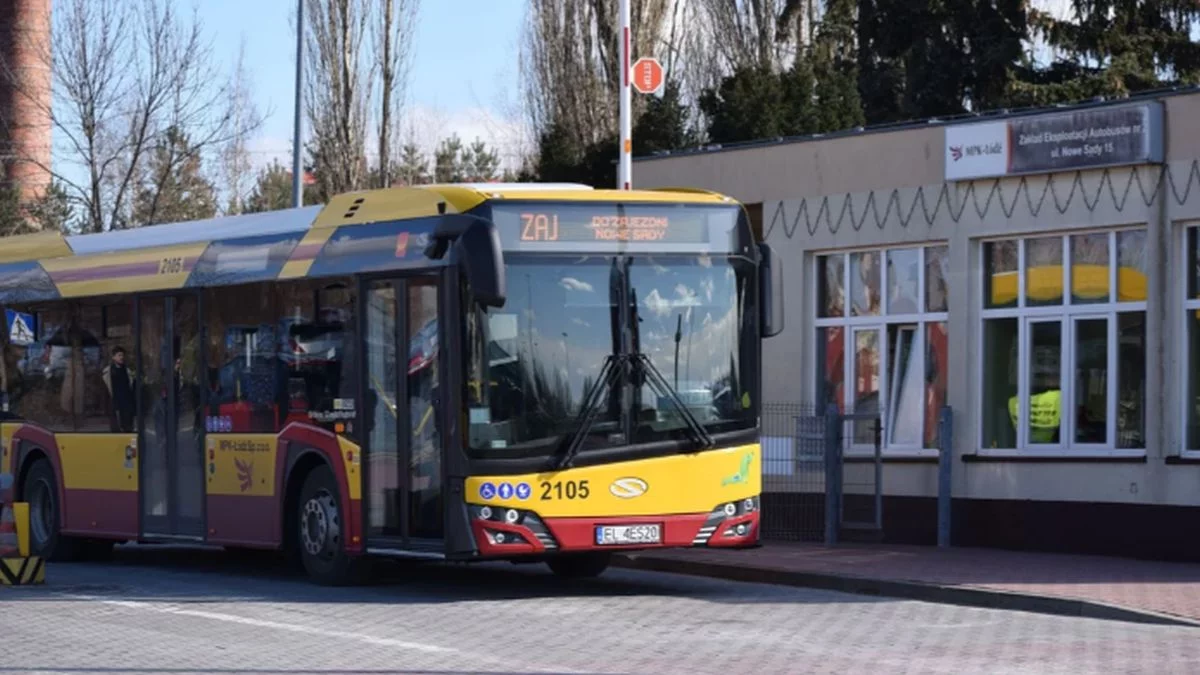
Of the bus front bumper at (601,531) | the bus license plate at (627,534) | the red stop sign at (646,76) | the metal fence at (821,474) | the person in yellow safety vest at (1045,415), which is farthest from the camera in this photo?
the red stop sign at (646,76)

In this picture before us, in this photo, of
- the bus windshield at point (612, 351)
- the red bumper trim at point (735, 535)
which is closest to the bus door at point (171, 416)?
the bus windshield at point (612, 351)

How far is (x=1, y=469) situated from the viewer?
22.2 m

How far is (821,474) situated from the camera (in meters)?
23.4

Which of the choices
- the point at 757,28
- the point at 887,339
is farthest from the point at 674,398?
the point at 757,28

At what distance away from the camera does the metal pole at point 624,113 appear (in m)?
23.2

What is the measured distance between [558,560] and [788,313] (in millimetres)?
6953

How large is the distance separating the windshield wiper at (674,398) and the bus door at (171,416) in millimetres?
4859

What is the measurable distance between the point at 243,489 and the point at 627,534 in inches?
159

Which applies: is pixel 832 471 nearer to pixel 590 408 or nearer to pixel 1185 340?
pixel 1185 340

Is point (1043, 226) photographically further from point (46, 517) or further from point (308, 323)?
point (46, 517)

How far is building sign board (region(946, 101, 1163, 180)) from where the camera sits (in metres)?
20.2

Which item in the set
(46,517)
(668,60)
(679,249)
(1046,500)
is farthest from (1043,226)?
(668,60)

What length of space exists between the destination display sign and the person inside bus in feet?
18.9

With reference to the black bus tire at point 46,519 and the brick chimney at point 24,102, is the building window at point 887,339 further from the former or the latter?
the brick chimney at point 24,102
